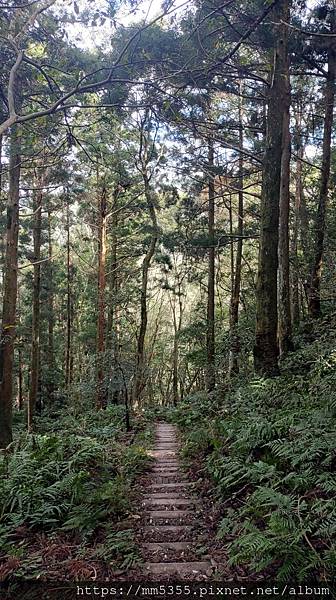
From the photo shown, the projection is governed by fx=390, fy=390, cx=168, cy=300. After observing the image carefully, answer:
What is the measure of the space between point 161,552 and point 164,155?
1330cm

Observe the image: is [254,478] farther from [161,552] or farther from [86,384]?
[86,384]

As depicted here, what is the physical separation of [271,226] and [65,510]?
5.98 meters

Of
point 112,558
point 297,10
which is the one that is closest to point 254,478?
point 112,558

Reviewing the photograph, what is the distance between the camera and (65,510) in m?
4.23

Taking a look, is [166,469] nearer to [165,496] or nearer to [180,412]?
[165,496]

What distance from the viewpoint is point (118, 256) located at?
18.4 meters

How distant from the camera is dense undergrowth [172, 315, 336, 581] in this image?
288cm

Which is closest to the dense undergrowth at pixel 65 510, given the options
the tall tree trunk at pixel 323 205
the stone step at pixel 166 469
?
the stone step at pixel 166 469

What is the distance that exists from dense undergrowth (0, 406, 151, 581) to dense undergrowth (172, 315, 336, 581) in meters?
1.10

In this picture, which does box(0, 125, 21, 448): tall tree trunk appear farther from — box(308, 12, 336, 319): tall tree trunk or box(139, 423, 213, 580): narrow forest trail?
box(308, 12, 336, 319): tall tree trunk

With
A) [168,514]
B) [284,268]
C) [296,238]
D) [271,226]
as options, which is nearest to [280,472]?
[168,514]

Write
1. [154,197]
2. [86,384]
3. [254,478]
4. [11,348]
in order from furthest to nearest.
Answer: [154,197], [86,384], [11,348], [254,478]

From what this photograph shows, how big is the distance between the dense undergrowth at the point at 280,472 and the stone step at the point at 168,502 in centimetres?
42

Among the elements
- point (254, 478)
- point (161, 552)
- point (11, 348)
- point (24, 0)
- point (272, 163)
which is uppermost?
point (24, 0)
